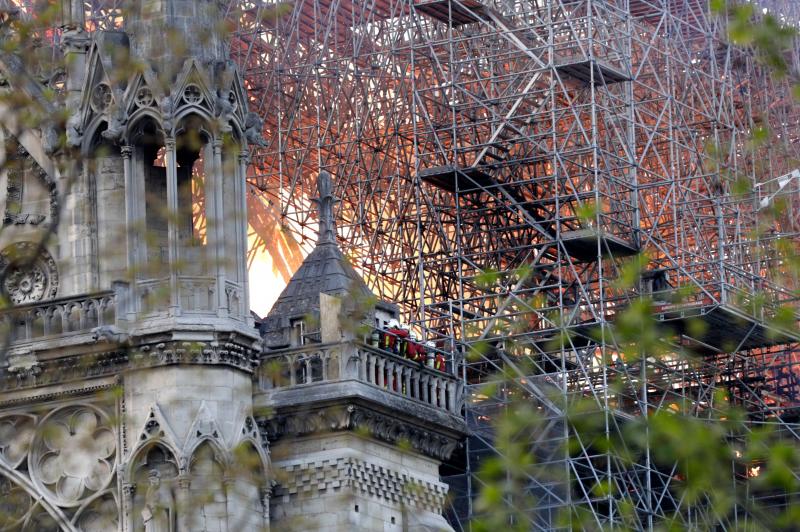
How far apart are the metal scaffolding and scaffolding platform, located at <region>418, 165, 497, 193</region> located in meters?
0.07

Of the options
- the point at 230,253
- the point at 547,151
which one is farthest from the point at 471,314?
the point at 230,253

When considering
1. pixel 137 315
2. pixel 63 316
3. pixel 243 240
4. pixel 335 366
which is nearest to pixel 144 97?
pixel 243 240

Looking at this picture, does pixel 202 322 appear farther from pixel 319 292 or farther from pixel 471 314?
pixel 471 314

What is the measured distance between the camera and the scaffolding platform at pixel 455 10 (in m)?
54.3

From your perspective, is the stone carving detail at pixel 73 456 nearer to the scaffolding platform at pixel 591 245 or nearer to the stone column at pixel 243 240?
the stone column at pixel 243 240

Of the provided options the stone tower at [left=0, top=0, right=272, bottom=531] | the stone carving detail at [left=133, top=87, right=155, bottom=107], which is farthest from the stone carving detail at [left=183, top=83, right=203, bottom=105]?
the stone carving detail at [left=133, top=87, right=155, bottom=107]

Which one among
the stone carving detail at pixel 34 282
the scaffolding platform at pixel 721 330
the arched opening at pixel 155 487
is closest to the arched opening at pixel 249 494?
the arched opening at pixel 155 487

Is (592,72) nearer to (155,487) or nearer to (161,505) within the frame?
(155,487)

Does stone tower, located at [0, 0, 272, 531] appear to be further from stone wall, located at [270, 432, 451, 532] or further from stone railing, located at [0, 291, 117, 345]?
stone wall, located at [270, 432, 451, 532]

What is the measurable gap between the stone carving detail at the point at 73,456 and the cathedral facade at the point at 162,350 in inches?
1.3

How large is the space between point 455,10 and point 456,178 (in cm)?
469

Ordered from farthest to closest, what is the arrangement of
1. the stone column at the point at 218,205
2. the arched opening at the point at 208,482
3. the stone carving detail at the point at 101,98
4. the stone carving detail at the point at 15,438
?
1. the stone carving detail at the point at 101,98
2. the stone carving detail at the point at 15,438
3. the stone column at the point at 218,205
4. the arched opening at the point at 208,482

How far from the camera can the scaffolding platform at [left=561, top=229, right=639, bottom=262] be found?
168 ft

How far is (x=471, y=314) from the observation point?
53125 mm
